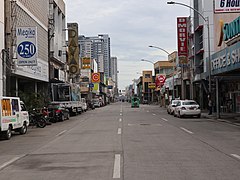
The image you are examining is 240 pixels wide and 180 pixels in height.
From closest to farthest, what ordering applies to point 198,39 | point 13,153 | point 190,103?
point 13,153, point 190,103, point 198,39

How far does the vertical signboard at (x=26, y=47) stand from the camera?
2888cm

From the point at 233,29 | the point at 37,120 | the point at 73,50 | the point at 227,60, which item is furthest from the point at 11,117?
the point at 73,50

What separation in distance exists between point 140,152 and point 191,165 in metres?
2.90

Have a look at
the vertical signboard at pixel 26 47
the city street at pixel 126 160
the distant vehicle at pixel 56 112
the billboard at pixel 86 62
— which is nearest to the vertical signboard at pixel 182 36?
the distant vehicle at pixel 56 112

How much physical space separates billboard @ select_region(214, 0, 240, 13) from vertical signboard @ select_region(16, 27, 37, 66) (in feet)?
43.6

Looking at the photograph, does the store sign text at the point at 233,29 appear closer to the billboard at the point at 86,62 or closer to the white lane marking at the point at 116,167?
the white lane marking at the point at 116,167

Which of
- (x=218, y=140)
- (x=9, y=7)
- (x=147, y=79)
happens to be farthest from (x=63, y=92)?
(x=147, y=79)

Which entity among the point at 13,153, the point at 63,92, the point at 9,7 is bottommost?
the point at 13,153

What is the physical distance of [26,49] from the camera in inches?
1138

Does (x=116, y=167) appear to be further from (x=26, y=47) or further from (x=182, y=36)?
(x=182, y=36)

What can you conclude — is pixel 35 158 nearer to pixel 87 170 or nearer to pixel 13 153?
pixel 13 153

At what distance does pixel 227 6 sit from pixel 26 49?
14.7m

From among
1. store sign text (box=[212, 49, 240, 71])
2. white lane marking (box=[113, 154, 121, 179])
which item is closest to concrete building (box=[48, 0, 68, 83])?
store sign text (box=[212, 49, 240, 71])

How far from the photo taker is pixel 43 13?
Answer: 148 ft
